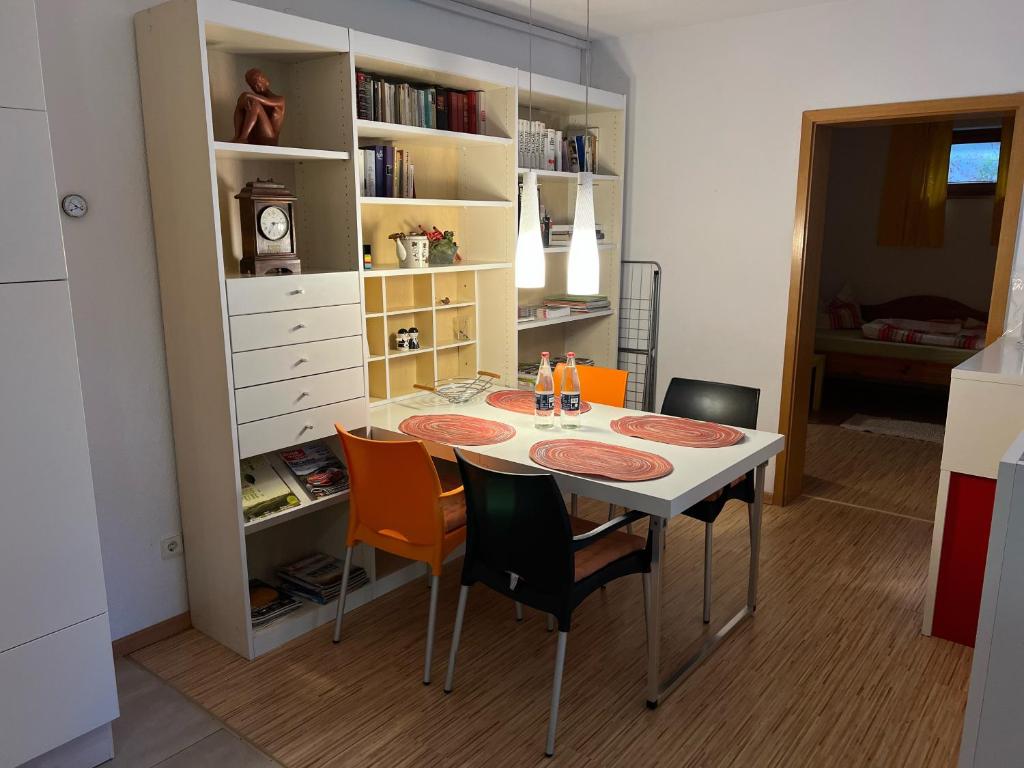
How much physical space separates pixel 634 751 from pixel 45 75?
2.77m

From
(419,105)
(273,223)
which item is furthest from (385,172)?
(273,223)

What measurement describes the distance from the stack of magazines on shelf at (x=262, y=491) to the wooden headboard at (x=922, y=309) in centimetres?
623

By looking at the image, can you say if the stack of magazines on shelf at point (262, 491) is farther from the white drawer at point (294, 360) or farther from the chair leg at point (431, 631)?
the chair leg at point (431, 631)

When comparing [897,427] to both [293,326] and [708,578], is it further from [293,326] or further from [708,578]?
[293,326]

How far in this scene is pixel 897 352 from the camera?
6465mm

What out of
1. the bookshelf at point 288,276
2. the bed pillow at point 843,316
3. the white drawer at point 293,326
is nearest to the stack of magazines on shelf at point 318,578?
the bookshelf at point 288,276

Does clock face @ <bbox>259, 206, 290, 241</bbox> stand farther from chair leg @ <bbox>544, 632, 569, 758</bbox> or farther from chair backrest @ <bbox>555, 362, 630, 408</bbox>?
chair leg @ <bbox>544, 632, 569, 758</bbox>

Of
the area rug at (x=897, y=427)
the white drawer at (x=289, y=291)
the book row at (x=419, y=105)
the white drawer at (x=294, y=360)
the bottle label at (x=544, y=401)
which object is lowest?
the area rug at (x=897, y=427)

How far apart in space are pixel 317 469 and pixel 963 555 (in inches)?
97.7

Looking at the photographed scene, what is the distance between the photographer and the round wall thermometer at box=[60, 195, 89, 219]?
2.51 meters

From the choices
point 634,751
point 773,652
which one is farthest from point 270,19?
point 773,652

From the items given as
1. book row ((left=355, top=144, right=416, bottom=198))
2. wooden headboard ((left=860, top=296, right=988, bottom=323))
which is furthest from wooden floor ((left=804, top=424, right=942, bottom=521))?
book row ((left=355, top=144, right=416, bottom=198))

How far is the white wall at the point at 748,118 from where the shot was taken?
3561mm

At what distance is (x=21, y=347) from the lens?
79.1 inches
